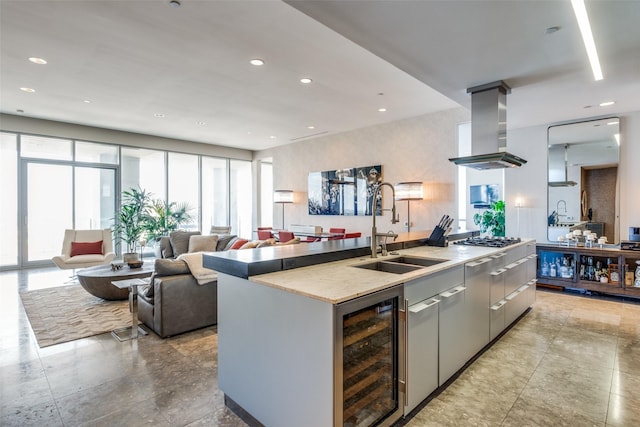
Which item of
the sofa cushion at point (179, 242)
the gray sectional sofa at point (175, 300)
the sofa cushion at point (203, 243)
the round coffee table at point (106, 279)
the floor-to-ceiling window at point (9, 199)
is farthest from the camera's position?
the floor-to-ceiling window at point (9, 199)

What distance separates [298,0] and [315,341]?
2015 mm

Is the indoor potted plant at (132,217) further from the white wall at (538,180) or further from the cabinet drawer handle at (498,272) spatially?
the white wall at (538,180)

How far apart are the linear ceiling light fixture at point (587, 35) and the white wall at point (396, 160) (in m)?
2.50

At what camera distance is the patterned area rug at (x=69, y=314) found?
338cm

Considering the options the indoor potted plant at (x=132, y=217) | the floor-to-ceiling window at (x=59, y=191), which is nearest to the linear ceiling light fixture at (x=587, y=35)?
the indoor potted plant at (x=132, y=217)

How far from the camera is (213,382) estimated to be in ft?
8.02

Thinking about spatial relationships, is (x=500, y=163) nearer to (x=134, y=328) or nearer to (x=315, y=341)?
(x=315, y=341)

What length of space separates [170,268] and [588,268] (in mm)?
5694

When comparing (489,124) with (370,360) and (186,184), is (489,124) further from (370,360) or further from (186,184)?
(186,184)

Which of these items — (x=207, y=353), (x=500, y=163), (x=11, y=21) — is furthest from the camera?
(x=500, y=163)

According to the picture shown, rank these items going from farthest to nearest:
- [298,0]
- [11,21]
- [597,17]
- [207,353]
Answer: [11,21] → [207,353] → [597,17] → [298,0]

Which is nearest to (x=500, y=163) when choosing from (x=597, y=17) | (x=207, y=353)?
(x=597, y=17)

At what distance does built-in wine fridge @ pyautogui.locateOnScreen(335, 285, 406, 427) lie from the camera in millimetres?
1557

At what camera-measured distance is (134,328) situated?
330 centimetres
